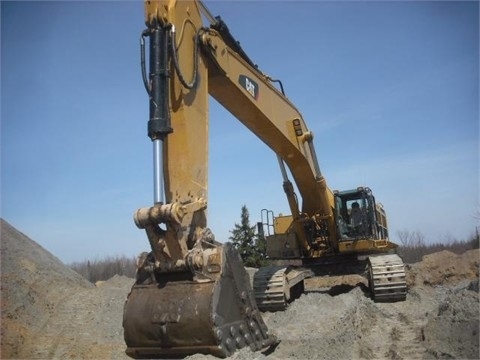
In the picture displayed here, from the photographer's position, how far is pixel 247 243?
2725 cm

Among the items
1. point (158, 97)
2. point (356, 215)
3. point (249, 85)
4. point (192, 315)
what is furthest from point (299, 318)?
point (158, 97)

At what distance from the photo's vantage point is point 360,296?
34.1 ft

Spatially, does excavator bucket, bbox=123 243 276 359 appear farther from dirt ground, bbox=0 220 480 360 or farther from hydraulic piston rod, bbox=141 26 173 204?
hydraulic piston rod, bbox=141 26 173 204

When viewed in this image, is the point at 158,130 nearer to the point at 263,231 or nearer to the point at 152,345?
the point at 152,345

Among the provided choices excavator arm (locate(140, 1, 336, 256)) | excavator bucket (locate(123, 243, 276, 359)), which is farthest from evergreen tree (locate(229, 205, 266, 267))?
excavator bucket (locate(123, 243, 276, 359))

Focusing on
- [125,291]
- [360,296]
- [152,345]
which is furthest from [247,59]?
[125,291]

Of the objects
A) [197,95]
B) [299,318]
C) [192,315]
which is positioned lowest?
[299,318]

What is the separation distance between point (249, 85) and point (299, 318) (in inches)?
179

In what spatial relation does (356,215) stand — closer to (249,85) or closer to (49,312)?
(249,85)

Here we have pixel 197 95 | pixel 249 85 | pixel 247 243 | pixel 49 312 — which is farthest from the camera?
pixel 247 243

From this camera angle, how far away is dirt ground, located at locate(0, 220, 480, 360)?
647 cm

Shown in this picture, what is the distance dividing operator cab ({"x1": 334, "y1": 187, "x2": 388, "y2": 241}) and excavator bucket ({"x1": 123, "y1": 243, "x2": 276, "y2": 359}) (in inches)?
259

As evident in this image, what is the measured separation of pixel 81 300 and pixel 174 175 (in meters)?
9.66

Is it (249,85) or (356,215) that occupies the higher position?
(249,85)
